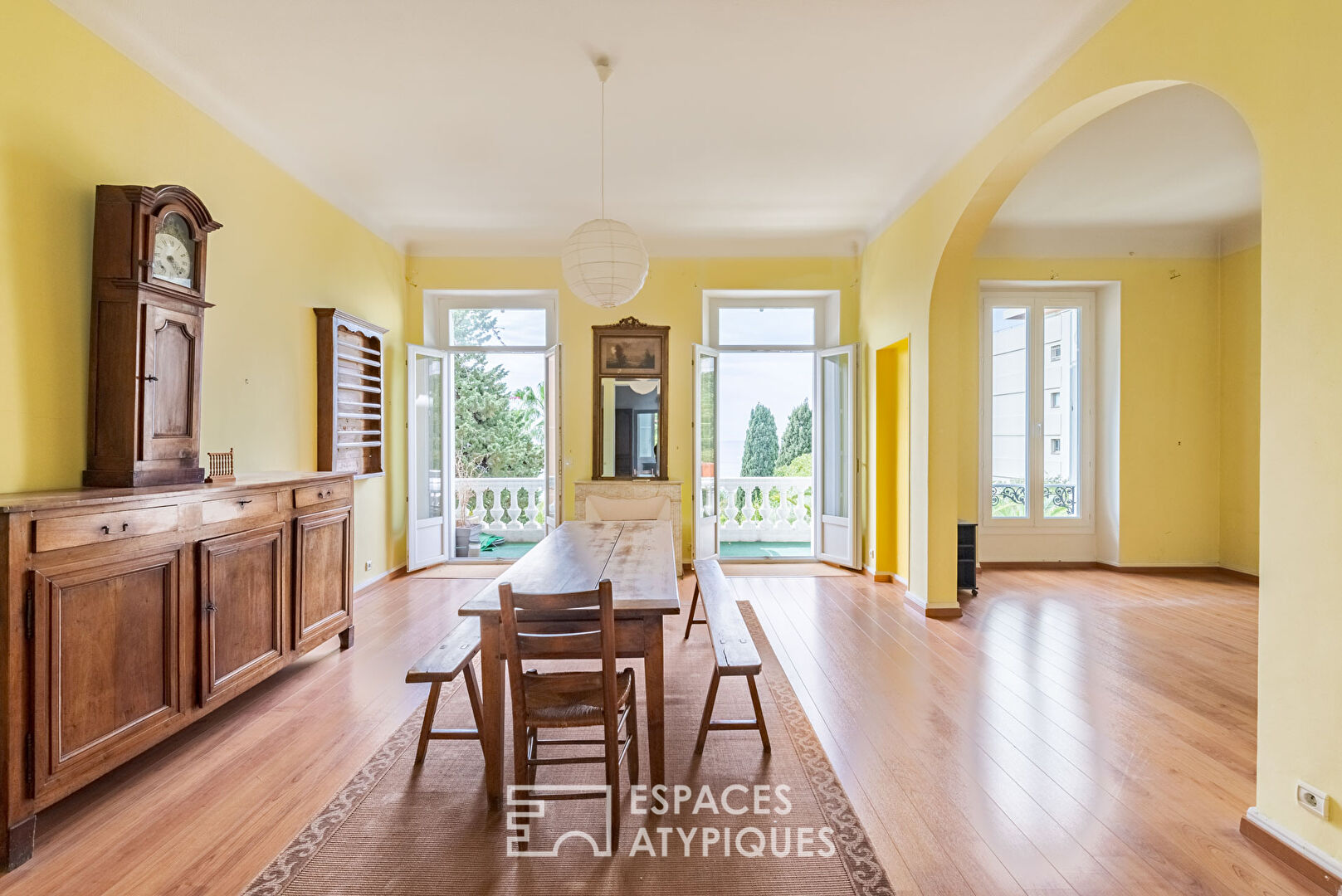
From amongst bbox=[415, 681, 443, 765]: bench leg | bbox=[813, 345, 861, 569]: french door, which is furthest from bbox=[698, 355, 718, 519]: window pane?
bbox=[415, 681, 443, 765]: bench leg

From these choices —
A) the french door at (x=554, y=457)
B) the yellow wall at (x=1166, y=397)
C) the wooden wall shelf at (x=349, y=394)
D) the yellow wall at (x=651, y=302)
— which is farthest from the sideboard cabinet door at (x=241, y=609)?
the yellow wall at (x=1166, y=397)

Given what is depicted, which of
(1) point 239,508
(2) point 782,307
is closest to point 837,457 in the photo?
(2) point 782,307

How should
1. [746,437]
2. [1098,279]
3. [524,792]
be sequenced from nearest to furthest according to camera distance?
[524,792] < [1098,279] < [746,437]

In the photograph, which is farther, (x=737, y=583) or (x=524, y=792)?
(x=737, y=583)

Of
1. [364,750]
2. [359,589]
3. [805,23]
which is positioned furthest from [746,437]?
[364,750]

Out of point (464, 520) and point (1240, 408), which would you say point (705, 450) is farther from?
point (1240, 408)

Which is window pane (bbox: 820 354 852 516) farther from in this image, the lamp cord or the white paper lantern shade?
the white paper lantern shade

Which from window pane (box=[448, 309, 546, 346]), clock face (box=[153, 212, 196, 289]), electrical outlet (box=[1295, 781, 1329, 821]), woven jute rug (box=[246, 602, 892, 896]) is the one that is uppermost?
window pane (box=[448, 309, 546, 346])

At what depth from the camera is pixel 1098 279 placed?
646 centimetres

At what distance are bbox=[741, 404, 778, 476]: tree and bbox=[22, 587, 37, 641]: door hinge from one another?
289 inches

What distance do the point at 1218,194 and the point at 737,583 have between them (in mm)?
5209

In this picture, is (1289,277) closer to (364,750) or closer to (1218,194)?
(364,750)

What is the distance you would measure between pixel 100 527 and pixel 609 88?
10.4 feet

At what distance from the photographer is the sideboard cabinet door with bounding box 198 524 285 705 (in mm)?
2900
